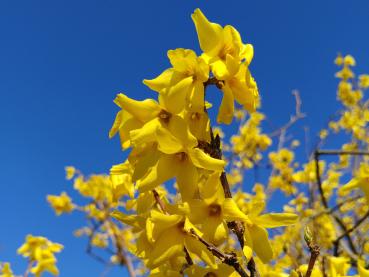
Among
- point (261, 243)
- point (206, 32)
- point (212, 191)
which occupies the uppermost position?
point (206, 32)

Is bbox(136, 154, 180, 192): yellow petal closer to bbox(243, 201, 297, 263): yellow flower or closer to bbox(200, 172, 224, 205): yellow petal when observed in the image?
bbox(200, 172, 224, 205): yellow petal

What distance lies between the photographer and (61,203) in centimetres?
696

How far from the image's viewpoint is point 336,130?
7.59m

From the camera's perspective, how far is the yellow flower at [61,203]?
6.96 metres

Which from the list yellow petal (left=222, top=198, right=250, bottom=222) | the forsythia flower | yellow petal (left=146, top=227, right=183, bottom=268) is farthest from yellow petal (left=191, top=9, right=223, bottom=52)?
the forsythia flower

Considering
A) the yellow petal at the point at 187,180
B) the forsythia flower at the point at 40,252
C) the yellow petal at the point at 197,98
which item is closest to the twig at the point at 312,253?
the yellow petal at the point at 187,180

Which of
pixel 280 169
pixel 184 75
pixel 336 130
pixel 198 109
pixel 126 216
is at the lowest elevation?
pixel 126 216

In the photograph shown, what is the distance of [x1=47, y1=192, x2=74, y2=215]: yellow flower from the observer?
6.96 metres

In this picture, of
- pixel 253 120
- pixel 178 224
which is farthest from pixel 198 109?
pixel 253 120

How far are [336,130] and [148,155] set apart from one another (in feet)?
23.0

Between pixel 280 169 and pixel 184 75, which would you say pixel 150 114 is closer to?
pixel 184 75

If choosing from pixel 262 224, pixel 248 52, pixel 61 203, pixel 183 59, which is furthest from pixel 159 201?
pixel 61 203

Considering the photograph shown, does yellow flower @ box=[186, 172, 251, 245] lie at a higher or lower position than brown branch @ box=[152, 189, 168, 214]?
lower

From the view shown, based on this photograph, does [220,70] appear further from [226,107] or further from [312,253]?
[312,253]
